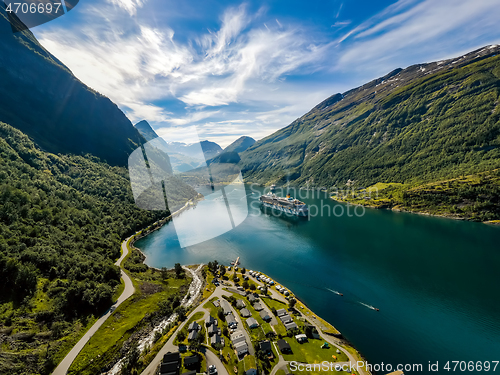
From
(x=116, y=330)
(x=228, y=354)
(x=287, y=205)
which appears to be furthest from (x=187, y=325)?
(x=287, y=205)

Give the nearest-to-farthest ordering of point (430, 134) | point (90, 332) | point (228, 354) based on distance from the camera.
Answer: point (228, 354), point (90, 332), point (430, 134)

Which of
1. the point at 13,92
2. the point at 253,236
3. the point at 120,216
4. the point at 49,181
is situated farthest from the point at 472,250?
the point at 13,92

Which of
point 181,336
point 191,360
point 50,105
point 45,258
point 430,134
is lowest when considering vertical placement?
point 181,336

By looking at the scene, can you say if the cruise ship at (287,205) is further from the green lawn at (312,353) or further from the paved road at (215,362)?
the paved road at (215,362)

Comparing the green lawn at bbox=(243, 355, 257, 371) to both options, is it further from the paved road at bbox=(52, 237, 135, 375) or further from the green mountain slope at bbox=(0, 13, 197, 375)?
the green mountain slope at bbox=(0, 13, 197, 375)

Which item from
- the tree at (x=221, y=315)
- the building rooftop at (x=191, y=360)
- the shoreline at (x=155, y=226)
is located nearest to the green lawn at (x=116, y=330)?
the building rooftop at (x=191, y=360)

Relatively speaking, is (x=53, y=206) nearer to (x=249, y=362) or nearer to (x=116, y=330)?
(x=116, y=330)

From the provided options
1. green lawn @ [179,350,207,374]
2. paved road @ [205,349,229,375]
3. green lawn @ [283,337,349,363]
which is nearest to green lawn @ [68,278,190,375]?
green lawn @ [179,350,207,374]
